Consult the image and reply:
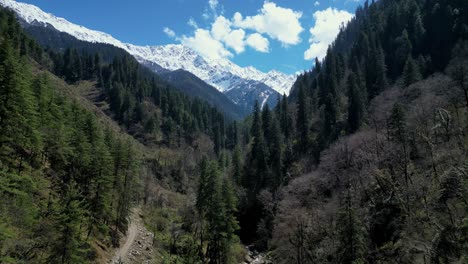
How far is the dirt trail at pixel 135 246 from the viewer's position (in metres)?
53.6

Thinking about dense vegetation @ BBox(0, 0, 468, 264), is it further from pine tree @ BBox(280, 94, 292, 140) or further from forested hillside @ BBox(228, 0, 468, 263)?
pine tree @ BBox(280, 94, 292, 140)

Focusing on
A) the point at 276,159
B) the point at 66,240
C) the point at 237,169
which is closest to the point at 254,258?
the point at 276,159

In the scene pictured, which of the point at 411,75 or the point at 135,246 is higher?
the point at 411,75

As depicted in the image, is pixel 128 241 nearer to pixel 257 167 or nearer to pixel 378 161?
pixel 257 167

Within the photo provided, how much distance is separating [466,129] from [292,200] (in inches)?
1183

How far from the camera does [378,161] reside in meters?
56.7

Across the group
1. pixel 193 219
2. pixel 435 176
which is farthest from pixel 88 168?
pixel 435 176

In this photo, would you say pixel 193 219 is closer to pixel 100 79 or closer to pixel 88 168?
pixel 88 168

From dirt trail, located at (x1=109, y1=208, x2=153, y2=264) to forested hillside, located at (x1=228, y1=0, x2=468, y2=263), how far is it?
20.7 m

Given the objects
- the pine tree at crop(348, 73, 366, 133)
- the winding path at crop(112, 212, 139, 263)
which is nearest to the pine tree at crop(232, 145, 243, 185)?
the winding path at crop(112, 212, 139, 263)

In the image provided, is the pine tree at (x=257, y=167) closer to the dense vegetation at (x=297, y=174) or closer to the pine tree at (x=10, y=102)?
the dense vegetation at (x=297, y=174)

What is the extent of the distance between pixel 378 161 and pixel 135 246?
132ft

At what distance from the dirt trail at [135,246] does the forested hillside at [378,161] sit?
67.8 feet

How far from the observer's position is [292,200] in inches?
2660
